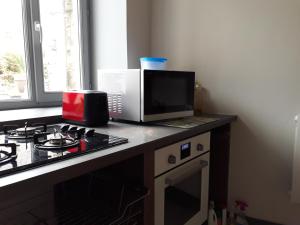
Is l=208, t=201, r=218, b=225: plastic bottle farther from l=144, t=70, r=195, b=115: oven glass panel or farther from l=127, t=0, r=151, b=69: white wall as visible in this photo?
l=127, t=0, r=151, b=69: white wall

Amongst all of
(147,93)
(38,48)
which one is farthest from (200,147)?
(38,48)

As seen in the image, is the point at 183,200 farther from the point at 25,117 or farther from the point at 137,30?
the point at 137,30

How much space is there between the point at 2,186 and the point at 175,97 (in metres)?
1.06

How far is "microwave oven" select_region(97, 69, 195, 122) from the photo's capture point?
1.31 m

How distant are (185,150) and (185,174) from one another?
11 centimetres

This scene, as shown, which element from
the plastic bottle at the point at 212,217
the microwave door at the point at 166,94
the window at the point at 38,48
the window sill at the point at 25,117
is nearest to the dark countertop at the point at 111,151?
the window sill at the point at 25,117

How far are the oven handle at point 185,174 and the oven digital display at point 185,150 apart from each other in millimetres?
73

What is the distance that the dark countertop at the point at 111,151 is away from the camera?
63 centimetres

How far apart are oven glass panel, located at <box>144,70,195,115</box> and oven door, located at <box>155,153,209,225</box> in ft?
1.04

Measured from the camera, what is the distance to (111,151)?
0.84 m

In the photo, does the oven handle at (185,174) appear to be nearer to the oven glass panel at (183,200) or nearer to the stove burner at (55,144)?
the oven glass panel at (183,200)

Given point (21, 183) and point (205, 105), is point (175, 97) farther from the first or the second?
point (21, 183)

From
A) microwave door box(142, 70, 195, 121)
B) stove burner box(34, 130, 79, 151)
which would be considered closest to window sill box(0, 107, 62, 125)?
stove burner box(34, 130, 79, 151)

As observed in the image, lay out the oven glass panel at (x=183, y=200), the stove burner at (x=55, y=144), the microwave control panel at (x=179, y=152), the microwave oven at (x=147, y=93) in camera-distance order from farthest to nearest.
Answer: the microwave oven at (x=147, y=93) < the oven glass panel at (x=183, y=200) < the microwave control panel at (x=179, y=152) < the stove burner at (x=55, y=144)
